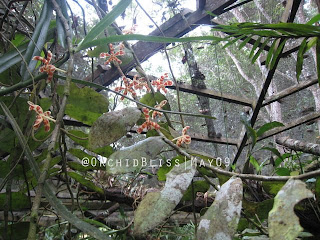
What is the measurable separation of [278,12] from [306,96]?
2334mm

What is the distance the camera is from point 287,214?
0.18 meters

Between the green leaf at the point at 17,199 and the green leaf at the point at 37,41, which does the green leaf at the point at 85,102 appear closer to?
the green leaf at the point at 37,41

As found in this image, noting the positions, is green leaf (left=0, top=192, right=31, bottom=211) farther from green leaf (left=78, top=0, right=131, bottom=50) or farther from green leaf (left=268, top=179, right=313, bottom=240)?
green leaf (left=268, top=179, right=313, bottom=240)

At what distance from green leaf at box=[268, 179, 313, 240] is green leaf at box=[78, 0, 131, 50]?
30cm

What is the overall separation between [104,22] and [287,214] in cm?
32

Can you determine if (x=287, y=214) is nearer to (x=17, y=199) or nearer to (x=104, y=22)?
(x=104, y=22)

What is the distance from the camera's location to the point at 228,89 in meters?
5.41

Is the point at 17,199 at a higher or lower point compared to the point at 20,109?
lower

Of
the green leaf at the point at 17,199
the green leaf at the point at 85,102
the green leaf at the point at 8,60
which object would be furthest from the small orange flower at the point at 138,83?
the green leaf at the point at 17,199

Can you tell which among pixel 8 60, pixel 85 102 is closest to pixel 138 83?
pixel 85 102

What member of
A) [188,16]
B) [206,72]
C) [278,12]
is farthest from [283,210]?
[206,72]

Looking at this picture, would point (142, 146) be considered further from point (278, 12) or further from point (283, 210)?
point (278, 12)

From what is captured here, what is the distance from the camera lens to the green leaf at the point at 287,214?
0.17 m

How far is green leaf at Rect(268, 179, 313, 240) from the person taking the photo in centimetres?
17
